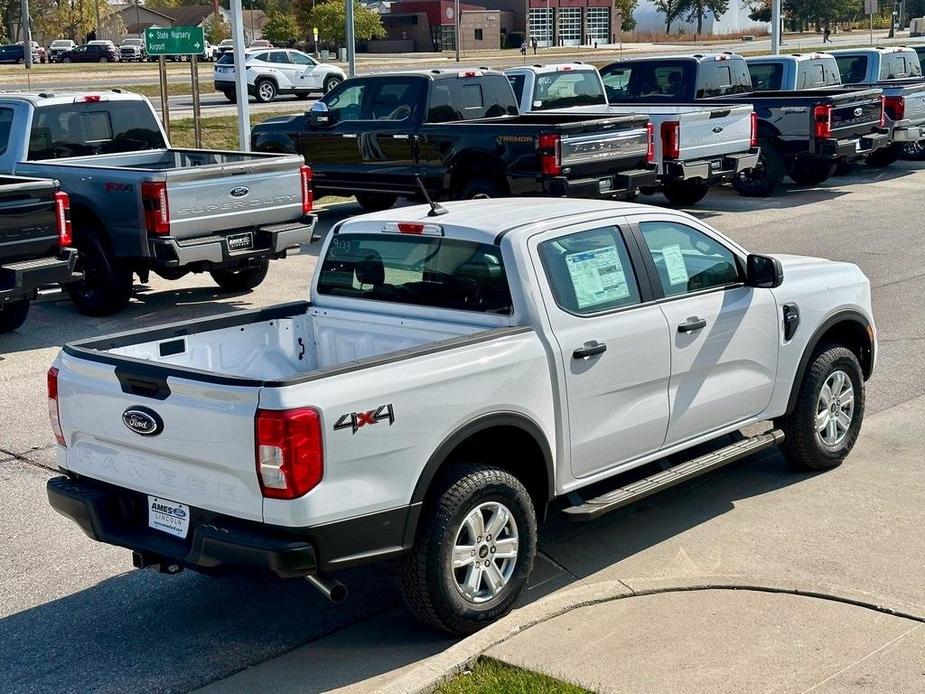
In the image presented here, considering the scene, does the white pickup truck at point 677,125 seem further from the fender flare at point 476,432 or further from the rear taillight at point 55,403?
the rear taillight at point 55,403

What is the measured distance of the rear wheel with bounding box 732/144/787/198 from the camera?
2027cm

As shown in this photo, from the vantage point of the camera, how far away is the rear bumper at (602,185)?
15.4 m

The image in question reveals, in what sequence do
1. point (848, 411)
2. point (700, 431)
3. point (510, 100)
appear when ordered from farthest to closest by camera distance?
point (510, 100)
point (848, 411)
point (700, 431)

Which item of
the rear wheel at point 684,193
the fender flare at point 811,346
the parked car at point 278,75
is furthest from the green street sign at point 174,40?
the parked car at point 278,75

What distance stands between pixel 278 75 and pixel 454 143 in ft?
86.9

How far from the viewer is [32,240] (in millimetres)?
11133

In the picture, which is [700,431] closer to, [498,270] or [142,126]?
[498,270]

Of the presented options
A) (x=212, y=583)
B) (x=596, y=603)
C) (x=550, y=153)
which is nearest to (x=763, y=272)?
(x=596, y=603)

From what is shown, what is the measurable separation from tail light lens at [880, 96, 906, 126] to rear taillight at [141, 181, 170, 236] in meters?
14.6

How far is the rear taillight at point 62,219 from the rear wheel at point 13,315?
0.85m

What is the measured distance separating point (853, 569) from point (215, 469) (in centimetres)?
298

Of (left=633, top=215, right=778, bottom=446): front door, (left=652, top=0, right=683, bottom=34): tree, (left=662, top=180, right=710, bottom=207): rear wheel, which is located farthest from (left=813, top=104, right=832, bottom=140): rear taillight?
(left=652, top=0, right=683, bottom=34): tree

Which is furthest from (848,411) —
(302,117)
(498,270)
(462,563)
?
(302,117)

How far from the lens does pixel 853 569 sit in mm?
6102
